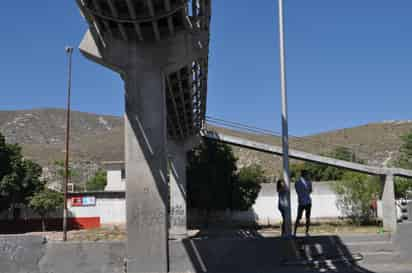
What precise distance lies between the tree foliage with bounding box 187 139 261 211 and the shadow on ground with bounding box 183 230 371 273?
25.9 metres

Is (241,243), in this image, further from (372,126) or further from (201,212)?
(372,126)

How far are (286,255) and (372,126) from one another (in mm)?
98513

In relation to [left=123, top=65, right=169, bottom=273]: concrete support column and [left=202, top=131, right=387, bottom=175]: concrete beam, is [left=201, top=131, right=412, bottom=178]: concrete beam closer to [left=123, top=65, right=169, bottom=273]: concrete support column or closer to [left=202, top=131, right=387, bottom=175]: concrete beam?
[left=202, top=131, right=387, bottom=175]: concrete beam

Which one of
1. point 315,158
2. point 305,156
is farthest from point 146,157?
point 315,158

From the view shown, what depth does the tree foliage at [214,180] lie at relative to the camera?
37594 millimetres

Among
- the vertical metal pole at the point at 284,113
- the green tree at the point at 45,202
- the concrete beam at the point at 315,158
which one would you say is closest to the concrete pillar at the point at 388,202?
the concrete beam at the point at 315,158

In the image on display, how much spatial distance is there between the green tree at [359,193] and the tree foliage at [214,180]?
26.6 feet

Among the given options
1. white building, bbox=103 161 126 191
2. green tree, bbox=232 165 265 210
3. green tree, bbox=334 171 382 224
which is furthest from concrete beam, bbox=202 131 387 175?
white building, bbox=103 161 126 191

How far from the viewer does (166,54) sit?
472 inches


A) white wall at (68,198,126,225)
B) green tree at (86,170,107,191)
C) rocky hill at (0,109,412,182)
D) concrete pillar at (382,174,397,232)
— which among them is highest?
rocky hill at (0,109,412,182)

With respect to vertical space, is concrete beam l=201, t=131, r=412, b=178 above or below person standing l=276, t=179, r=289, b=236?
above

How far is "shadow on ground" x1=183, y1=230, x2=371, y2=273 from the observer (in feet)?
35.3

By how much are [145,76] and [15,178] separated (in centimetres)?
3637

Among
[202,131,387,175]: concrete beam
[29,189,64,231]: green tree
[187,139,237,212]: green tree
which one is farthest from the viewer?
[29,189,64,231]: green tree
